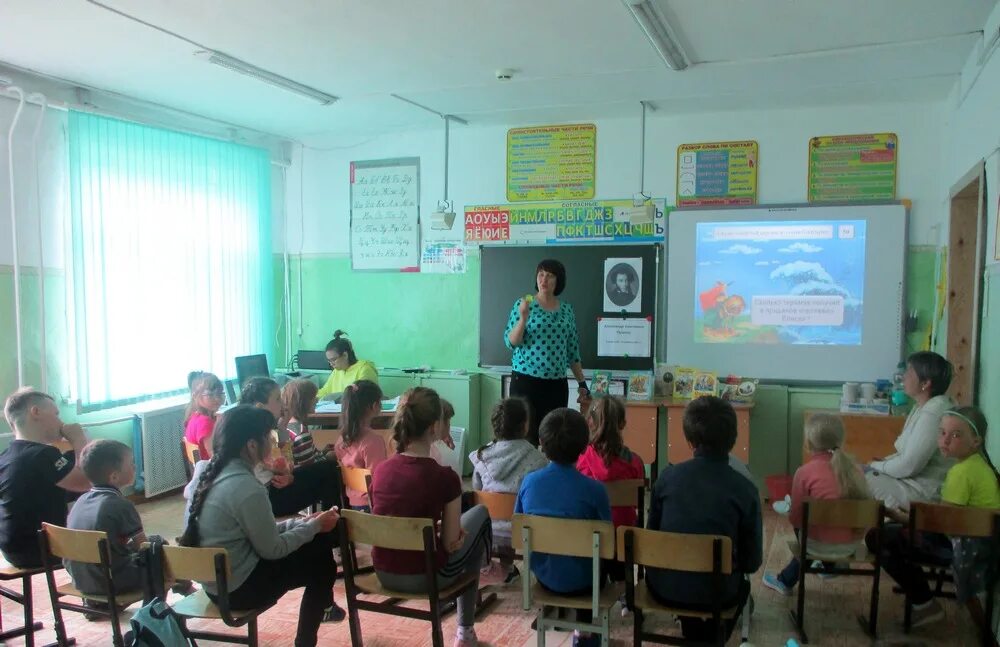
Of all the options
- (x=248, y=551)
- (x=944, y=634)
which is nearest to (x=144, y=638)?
(x=248, y=551)

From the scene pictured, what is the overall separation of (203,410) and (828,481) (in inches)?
128

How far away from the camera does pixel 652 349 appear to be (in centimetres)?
562

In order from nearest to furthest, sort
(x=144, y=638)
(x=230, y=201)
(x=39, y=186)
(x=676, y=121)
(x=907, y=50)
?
(x=144, y=638), (x=907, y=50), (x=39, y=186), (x=676, y=121), (x=230, y=201)

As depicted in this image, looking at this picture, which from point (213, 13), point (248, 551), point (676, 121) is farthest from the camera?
point (676, 121)

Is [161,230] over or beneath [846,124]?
beneath

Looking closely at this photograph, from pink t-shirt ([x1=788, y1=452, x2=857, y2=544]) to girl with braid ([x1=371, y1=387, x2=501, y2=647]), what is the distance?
1.36 m

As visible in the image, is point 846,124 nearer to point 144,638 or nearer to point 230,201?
point 230,201

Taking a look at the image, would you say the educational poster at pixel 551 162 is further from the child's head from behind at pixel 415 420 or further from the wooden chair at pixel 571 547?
the wooden chair at pixel 571 547

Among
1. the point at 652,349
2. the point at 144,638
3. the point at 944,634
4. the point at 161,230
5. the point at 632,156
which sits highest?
the point at 632,156

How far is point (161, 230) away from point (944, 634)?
518 cm

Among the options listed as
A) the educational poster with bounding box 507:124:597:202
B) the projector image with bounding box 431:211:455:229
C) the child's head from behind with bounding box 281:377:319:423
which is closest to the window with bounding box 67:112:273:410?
the projector image with bounding box 431:211:455:229

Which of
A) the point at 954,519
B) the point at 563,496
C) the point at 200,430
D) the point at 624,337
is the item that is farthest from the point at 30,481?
the point at 624,337

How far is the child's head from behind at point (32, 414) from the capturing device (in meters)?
3.14

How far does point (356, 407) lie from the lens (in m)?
3.61
